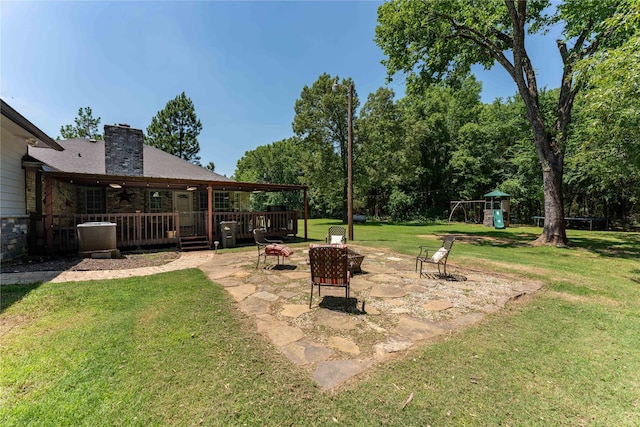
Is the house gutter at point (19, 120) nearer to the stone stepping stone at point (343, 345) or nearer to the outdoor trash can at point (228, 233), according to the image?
the outdoor trash can at point (228, 233)

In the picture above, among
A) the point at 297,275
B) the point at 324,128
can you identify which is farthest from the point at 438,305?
the point at 324,128

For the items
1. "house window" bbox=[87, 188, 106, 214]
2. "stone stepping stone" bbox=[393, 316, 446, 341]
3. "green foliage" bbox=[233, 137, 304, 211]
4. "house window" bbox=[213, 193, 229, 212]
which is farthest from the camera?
"green foliage" bbox=[233, 137, 304, 211]

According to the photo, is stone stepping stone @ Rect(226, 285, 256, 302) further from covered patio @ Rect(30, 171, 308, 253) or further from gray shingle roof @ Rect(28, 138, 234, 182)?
gray shingle roof @ Rect(28, 138, 234, 182)

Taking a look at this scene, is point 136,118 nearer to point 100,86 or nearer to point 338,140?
point 100,86

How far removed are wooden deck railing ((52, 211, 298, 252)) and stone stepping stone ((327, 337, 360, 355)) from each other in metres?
8.92

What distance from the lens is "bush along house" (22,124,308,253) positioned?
804 cm

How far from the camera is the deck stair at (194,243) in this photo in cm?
979

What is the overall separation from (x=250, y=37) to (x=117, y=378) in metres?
14.5

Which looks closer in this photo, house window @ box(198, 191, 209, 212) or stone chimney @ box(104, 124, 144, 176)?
stone chimney @ box(104, 124, 144, 176)

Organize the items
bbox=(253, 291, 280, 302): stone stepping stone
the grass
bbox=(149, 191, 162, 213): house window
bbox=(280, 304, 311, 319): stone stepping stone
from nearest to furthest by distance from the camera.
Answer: the grass < bbox=(280, 304, 311, 319): stone stepping stone < bbox=(253, 291, 280, 302): stone stepping stone < bbox=(149, 191, 162, 213): house window

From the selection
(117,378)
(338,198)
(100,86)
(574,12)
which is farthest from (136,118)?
(574,12)

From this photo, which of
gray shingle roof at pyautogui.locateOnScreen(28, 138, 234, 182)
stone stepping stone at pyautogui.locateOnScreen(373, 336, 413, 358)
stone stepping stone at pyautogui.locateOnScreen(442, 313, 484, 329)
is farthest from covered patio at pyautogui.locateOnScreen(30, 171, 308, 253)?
stone stepping stone at pyautogui.locateOnScreen(442, 313, 484, 329)

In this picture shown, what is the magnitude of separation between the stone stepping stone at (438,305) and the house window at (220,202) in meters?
14.1

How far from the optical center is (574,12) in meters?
9.62
